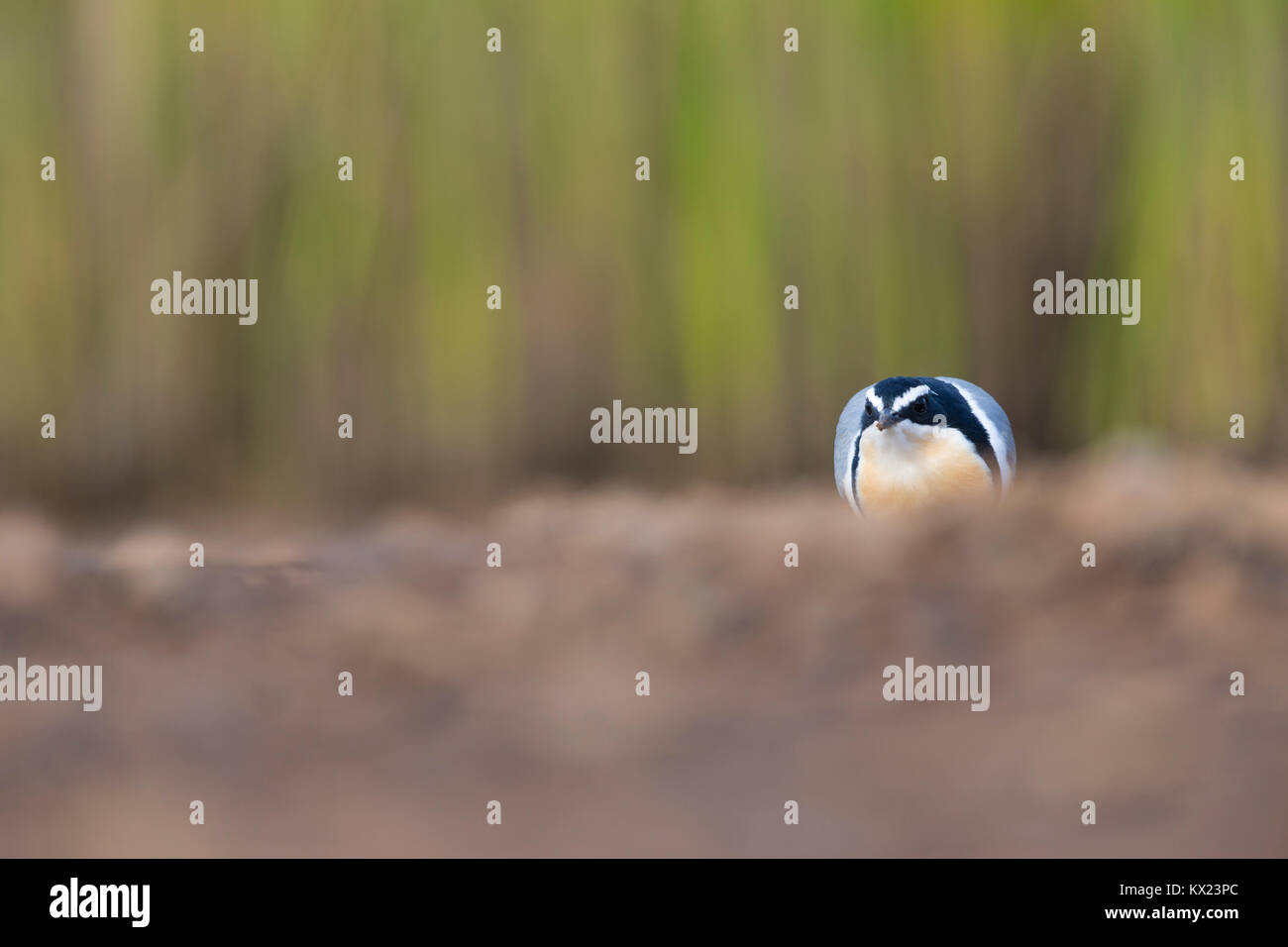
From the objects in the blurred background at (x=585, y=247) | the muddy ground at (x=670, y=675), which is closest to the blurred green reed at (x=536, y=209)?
the blurred background at (x=585, y=247)

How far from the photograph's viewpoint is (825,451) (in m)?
2.47

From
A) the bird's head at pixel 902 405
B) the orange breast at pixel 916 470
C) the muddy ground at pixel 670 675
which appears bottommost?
the muddy ground at pixel 670 675

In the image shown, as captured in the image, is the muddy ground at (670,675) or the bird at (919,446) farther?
the bird at (919,446)

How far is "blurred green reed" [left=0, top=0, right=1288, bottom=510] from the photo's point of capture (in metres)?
2.19

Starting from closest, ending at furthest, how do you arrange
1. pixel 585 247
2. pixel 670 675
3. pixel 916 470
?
pixel 670 675
pixel 585 247
pixel 916 470

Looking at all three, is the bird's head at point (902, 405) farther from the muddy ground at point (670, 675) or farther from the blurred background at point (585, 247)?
the muddy ground at point (670, 675)

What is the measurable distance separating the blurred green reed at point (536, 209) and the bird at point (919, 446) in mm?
→ 222

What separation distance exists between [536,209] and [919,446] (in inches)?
35.6

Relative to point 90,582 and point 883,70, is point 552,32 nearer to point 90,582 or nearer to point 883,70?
point 883,70

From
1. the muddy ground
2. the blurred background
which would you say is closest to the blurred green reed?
the blurred background

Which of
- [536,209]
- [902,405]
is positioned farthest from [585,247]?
[902,405]

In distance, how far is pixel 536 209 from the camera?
7.29 ft

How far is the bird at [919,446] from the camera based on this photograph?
2.41 meters

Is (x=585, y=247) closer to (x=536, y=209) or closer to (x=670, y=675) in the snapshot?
(x=536, y=209)
